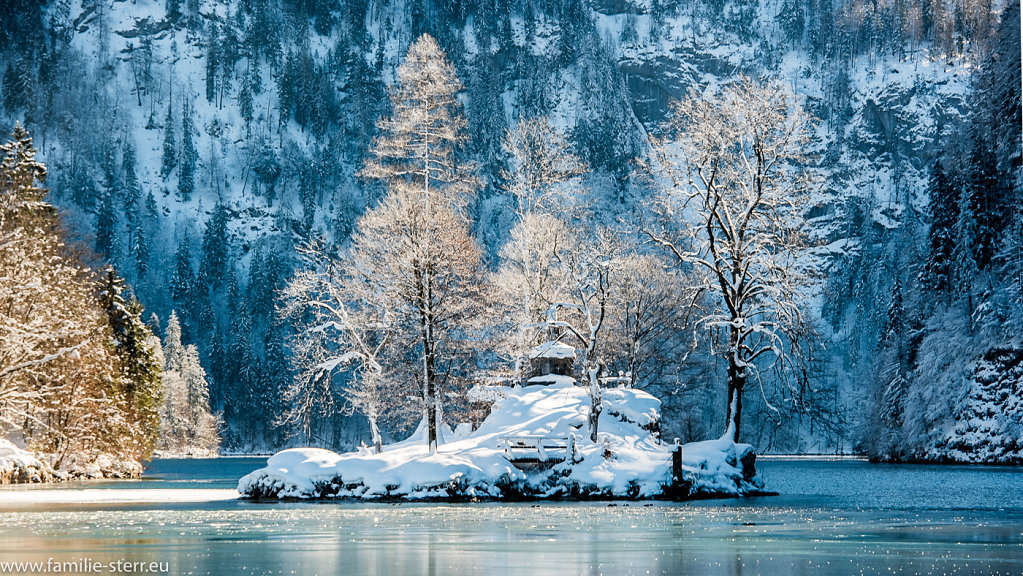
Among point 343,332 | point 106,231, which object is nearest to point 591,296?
point 343,332

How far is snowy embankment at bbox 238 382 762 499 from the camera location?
38.4 m

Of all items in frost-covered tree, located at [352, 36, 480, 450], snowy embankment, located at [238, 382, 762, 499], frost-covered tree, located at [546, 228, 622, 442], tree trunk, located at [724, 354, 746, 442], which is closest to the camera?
snowy embankment, located at [238, 382, 762, 499]

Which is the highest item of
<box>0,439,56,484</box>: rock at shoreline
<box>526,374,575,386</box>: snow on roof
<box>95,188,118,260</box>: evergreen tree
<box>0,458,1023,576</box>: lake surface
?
<box>95,188,118,260</box>: evergreen tree

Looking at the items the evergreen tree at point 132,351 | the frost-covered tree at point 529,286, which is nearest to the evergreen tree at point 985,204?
the frost-covered tree at point 529,286

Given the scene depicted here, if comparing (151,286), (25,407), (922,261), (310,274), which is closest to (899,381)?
(922,261)

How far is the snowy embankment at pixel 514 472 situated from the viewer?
1513 inches

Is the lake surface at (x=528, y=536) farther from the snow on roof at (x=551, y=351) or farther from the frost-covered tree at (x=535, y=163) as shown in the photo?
the frost-covered tree at (x=535, y=163)

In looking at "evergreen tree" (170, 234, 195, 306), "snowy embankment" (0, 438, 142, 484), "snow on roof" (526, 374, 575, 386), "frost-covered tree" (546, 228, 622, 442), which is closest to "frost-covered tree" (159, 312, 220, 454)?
"snowy embankment" (0, 438, 142, 484)

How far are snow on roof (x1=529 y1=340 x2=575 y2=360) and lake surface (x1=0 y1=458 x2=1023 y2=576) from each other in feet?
51.6

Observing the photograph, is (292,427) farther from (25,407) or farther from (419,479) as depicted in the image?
(419,479)

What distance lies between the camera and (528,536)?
22.6 metres

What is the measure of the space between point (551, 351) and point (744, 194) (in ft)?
46.6

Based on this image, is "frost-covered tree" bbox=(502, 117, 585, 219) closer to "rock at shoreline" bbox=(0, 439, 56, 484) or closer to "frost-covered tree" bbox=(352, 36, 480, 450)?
"frost-covered tree" bbox=(352, 36, 480, 450)

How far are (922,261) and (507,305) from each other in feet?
144
